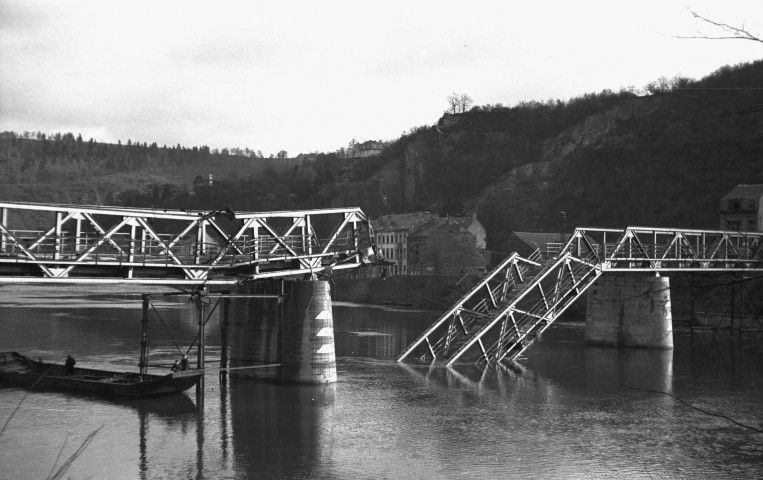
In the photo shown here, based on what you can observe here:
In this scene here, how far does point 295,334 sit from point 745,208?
84021 mm

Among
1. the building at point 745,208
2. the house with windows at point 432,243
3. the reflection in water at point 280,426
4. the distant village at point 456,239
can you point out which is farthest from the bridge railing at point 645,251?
the house with windows at point 432,243

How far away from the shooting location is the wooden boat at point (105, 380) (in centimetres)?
3838

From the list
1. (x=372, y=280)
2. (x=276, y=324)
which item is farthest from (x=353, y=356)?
(x=372, y=280)

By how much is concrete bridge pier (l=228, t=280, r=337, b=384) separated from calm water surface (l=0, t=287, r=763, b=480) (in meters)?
0.89

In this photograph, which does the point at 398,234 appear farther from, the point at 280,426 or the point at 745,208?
the point at 280,426

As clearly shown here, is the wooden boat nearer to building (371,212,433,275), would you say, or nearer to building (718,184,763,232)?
building (718,184,763,232)

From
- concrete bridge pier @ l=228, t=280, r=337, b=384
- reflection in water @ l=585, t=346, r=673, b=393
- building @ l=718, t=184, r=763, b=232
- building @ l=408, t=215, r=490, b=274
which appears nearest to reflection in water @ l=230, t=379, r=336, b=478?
concrete bridge pier @ l=228, t=280, r=337, b=384

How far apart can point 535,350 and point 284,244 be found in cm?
2797

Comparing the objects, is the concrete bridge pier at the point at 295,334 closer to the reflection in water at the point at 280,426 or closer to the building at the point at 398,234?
the reflection in water at the point at 280,426

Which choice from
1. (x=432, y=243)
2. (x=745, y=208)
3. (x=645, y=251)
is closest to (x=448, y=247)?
(x=432, y=243)

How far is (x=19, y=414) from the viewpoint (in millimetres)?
35562

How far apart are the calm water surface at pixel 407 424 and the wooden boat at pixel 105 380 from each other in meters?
0.60

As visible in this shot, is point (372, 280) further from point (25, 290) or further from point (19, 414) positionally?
point (19, 414)

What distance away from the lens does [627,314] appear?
68938 millimetres
